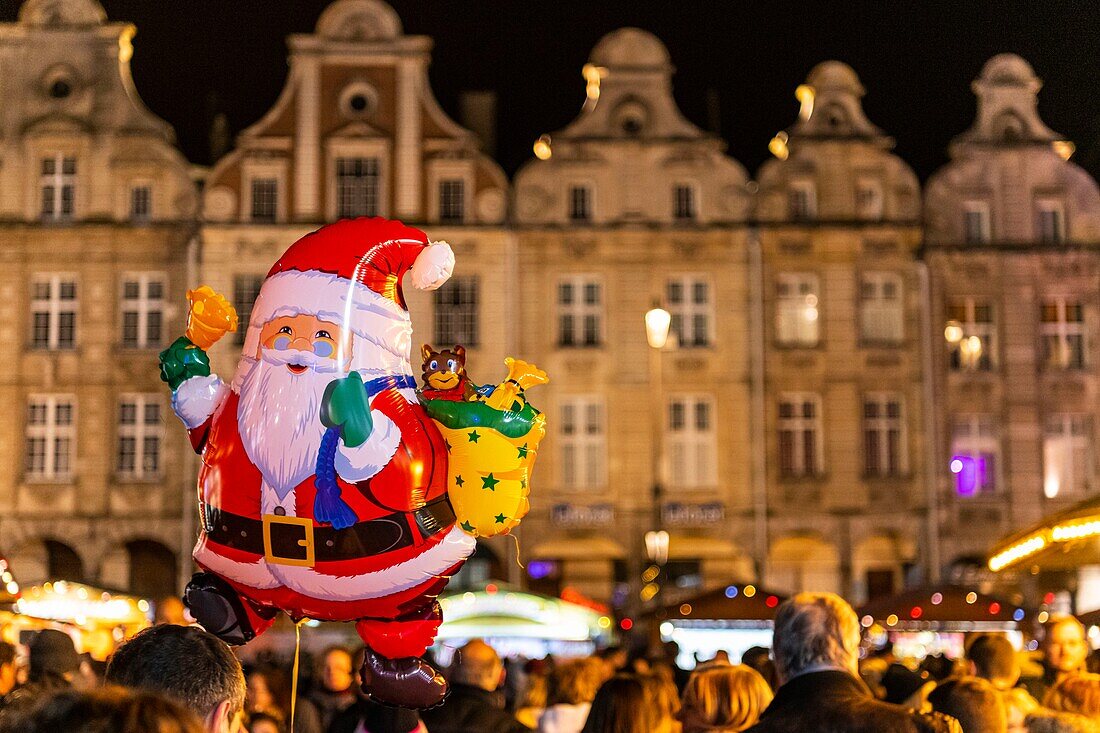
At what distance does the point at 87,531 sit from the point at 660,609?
14170mm

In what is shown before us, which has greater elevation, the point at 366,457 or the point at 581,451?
the point at 581,451

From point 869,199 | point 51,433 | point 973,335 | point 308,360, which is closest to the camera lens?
point 308,360

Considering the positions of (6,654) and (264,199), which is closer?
(6,654)

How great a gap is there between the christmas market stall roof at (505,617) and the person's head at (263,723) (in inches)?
544

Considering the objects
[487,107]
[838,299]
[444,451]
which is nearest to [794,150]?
[838,299]

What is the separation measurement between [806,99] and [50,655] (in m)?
28.8

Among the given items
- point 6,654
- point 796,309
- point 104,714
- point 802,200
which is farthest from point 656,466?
point 104,714

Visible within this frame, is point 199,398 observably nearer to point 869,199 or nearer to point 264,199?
point 264,199

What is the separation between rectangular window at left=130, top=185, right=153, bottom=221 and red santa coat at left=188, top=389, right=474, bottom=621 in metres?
28.7

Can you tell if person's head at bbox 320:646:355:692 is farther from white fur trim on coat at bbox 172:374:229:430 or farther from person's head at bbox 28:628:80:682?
white fur trim on coat at bbox 172:374:229:430

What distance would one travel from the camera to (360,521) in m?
5.28

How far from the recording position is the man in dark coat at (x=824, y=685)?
507 centimetres

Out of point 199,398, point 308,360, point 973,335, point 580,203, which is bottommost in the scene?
point 199,398

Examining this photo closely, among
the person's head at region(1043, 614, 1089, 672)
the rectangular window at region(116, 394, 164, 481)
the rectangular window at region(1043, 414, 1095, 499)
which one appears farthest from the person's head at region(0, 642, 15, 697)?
the rectangular window at region(1043, 414, 1095, 499)
